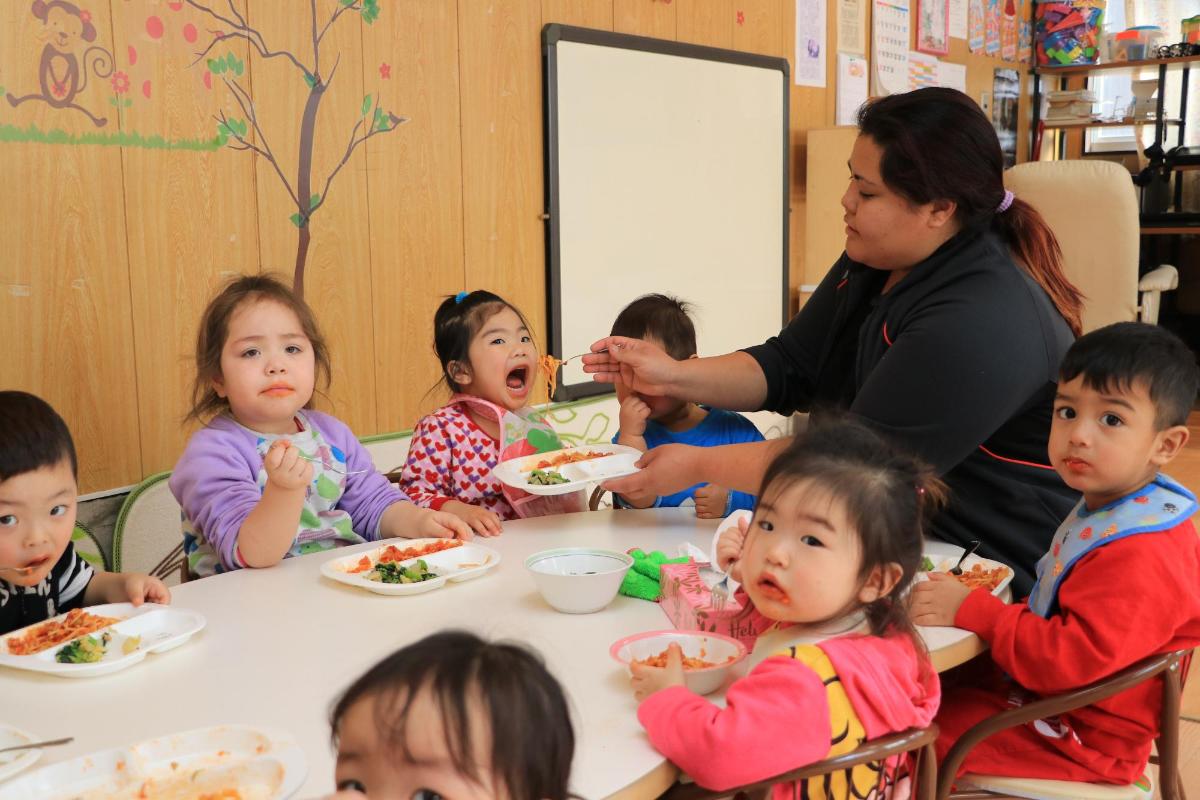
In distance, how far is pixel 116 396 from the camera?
2678 millimetres

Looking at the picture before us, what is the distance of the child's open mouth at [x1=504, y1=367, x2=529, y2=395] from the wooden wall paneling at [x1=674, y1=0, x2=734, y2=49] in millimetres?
2361

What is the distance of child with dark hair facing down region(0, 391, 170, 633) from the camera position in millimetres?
1474

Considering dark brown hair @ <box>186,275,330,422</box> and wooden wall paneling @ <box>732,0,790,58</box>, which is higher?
wooden wall paneling @ <box>732,0,790,58</box>

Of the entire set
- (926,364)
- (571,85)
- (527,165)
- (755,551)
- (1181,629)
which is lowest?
(1181,629)

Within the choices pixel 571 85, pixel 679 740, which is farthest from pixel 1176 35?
→ pixel 679 740

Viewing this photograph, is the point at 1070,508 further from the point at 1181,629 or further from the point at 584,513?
the point at 584,513

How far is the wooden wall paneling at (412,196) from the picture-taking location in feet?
10.6

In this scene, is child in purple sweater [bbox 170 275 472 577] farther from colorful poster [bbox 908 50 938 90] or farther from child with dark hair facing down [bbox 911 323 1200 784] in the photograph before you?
colorful poster [bbox 908 50 938 90]

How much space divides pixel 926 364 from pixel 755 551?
0.75m

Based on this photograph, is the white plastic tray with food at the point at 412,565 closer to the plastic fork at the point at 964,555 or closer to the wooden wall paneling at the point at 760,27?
the plastic fork at the point at 964,555

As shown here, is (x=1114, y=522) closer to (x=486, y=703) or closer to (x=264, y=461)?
(x=486, y=703)

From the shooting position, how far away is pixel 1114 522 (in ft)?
5.03

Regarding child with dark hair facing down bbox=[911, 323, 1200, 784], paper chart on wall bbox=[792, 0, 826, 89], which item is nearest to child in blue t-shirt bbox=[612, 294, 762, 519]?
child with dark hair facing down bbox=[911, 323, 1200, 784]

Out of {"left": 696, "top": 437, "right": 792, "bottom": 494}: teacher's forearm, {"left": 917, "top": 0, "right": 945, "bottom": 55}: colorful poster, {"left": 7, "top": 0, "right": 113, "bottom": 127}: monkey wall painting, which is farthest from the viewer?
{"left": 917, "top": 0, "right": 945, "bottom": 55}: colorful poster
